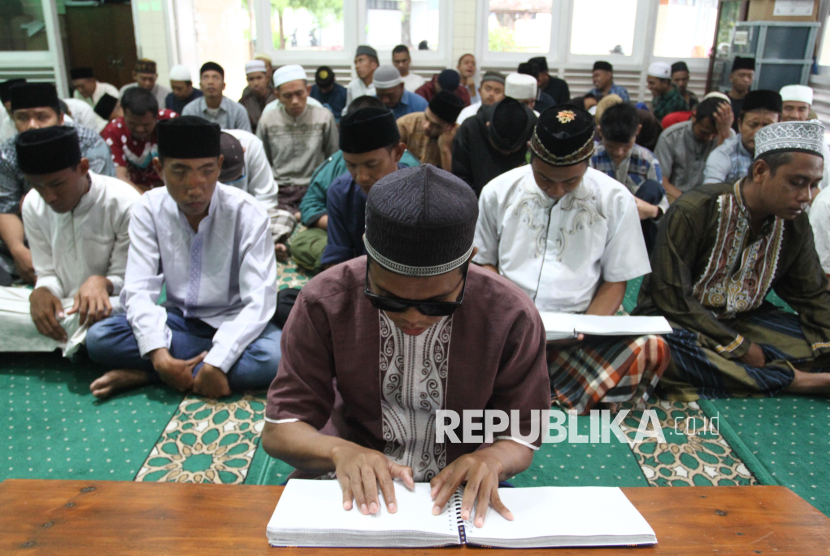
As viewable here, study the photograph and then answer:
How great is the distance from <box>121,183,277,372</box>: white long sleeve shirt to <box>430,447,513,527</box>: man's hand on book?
1445 mm

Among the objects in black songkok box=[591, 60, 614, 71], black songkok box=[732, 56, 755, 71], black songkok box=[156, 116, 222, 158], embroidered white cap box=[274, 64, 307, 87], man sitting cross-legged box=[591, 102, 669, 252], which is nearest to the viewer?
black songkok box=[156, 116, 222, 158]

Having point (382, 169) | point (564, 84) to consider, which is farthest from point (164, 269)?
point (564, 84)

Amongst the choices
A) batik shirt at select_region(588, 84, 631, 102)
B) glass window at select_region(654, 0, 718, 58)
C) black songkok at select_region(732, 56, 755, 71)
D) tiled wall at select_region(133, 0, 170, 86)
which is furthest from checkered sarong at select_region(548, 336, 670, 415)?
glass window at select_region(654, 0, 718, 58)

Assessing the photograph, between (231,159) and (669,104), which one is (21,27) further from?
(669,104)

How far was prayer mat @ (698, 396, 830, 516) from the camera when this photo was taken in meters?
1.96

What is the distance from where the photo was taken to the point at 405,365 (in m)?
1.28

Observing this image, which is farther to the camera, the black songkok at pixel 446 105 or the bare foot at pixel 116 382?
the black songkok at pixel 446 105

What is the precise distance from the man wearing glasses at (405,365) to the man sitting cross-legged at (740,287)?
4.76ft

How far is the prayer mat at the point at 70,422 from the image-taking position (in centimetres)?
197

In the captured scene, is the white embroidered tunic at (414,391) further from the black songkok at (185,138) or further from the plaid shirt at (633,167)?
the plaid shirt at (633,167)

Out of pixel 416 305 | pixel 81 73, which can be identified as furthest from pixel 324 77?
pixel 416 305

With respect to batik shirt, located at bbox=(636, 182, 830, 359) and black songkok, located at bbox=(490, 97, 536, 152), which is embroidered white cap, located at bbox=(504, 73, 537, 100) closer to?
black songkok, located at bbox=(490, 97, 536, 152)

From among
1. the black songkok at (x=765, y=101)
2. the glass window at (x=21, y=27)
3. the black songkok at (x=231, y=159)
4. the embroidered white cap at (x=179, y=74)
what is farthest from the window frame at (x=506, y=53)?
the glass window at (x=21, y=27)

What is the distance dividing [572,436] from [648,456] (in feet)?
0.85
